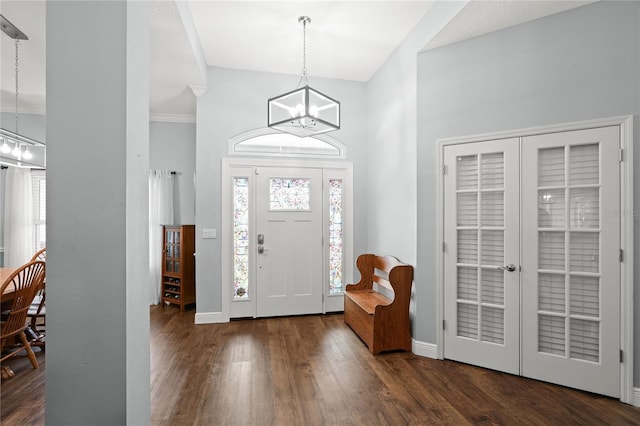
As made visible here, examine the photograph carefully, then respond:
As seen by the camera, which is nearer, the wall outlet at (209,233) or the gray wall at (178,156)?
the wall outlet at (209,233)

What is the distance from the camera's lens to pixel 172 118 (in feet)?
16.8

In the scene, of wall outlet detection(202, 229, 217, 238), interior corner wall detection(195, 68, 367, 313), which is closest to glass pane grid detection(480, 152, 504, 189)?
interior corner wall detection(195, 68, 367, 313)

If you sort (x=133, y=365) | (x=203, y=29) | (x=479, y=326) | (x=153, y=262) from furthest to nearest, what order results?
(x=153, y=262) < (x=203, y=29) < (x=479, y=326) < (x=133, y=365)

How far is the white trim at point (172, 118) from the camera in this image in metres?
5.03

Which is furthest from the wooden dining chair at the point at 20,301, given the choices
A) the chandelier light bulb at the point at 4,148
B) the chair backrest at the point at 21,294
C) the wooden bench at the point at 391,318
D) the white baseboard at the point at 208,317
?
the wooden bench at the point at 391,318

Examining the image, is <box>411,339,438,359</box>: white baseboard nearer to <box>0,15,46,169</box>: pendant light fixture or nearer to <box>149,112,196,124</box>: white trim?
<box>0,15,46,169</box>: pendant light fixture

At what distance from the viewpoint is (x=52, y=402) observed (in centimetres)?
116

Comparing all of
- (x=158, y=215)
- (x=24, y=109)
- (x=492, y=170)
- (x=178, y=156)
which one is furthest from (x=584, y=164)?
(x=24, y=109)

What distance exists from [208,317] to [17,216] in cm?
324

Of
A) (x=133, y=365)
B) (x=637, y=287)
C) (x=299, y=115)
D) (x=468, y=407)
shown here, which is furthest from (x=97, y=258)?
(x=637, y=287)

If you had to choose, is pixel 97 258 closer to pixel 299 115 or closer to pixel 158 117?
pixel 299 115

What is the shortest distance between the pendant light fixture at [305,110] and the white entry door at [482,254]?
3.82 ft

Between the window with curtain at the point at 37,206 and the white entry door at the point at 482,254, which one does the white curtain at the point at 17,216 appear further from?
the white entry door at the point at 482,254

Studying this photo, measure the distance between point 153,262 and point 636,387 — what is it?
18.2 feet
